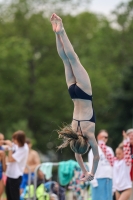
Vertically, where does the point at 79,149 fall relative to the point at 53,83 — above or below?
below

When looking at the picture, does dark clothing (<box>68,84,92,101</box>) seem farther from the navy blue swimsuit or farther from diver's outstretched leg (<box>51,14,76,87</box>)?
diver's outstretched leg (<box>51,14,76,87</box>)

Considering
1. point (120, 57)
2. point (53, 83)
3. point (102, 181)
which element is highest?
point (120, 57)

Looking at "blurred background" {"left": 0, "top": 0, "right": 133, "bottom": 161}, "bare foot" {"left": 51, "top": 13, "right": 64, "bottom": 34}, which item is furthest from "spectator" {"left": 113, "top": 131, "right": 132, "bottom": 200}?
"blurred background" {"left": 0, "top": 0, "right": 133, "bottom": 161}

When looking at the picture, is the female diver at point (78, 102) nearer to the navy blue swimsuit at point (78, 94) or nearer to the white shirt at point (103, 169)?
the navy blue swimsuit at point (78, 94)

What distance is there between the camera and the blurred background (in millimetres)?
39312

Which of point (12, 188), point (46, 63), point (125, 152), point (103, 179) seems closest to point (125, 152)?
point (125, 152)

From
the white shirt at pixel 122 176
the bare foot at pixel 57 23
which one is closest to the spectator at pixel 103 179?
the white shirt at pixel 122 176

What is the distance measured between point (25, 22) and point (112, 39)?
272 inches

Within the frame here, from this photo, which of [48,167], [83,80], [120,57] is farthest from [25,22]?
[83,80]

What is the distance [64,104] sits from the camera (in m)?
41.4

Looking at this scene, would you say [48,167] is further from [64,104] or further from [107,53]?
[107,53]

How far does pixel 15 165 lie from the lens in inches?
452

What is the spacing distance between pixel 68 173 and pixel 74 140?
409 centimetres

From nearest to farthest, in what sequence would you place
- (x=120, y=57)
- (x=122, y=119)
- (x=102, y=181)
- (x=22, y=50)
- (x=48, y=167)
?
(x=102, y=181) < (x=48, y=167) < (x=122, y=119) < (x=22, y=50) < (x=120, y=57)
